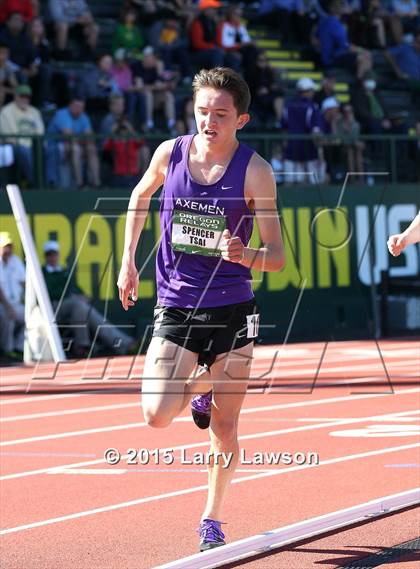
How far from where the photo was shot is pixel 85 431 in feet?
36.2

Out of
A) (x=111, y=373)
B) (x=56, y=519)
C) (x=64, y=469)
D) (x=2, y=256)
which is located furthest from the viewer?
(x=2, y=256)

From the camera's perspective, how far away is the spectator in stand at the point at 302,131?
20.5 m

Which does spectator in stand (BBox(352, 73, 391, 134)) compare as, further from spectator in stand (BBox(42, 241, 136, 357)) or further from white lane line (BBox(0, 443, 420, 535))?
white lane line (BBox(0, 443, 420, 535))

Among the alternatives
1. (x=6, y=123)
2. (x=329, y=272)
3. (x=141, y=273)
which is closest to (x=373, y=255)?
(x=329, y=272)

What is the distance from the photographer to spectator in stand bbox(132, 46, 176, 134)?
20.4 m

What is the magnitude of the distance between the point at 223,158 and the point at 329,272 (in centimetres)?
1490

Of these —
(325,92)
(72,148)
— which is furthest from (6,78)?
(325,92)

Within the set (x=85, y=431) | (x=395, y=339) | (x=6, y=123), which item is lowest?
(x=395, y=339)

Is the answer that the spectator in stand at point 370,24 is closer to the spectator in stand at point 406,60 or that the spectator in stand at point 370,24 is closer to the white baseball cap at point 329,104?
the spectator in stand at point 406,60

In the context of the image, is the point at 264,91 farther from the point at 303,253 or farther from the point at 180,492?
the point at 180,492

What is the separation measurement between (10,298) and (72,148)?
A: 94.0 inches

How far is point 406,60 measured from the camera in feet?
89.9

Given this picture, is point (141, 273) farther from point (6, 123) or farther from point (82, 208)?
point (6, 123)

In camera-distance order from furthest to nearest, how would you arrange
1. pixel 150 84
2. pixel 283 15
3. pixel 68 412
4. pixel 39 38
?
pixel 283 15, pixel 150 84, pixel 39 38, pixel 68 412
